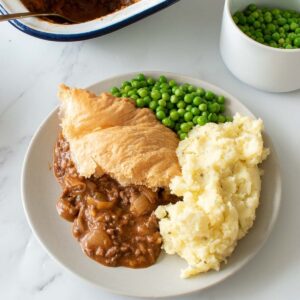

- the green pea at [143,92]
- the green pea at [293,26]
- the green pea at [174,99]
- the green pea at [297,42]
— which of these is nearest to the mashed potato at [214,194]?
the green pea at [174,99]

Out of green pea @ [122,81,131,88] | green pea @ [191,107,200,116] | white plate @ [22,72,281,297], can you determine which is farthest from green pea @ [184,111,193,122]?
green pea @ [122,81,131,88]

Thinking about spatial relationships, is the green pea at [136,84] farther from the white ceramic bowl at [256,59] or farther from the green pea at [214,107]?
the white ceramic bowl at [256,59]

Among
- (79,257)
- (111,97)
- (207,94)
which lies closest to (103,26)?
(111,97)

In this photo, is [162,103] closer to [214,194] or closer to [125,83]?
[125,83]

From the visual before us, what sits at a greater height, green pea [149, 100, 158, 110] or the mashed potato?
green pea [149, 100, 158, 110]

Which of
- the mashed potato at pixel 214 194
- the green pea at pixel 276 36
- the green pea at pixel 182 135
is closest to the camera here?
the mashed potato at pixel 214 194

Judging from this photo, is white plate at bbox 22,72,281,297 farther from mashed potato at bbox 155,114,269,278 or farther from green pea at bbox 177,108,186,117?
green pea at bbox 177,108,186,117
